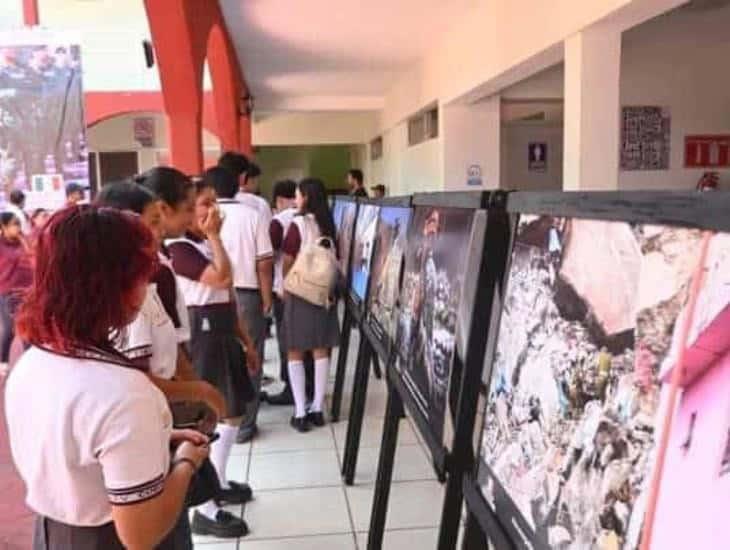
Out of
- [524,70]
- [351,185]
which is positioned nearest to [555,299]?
[524,70]

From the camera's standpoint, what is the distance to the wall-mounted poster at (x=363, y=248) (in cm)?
341

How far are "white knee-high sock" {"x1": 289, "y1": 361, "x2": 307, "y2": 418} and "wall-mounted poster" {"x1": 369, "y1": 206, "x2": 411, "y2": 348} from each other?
1.14 metres

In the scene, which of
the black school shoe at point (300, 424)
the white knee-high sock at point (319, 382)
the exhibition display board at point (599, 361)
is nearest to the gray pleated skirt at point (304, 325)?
the white knee-high sock at point (319, 382)

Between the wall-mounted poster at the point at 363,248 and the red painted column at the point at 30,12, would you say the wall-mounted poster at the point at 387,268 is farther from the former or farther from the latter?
the red painted column at the point at 30,12

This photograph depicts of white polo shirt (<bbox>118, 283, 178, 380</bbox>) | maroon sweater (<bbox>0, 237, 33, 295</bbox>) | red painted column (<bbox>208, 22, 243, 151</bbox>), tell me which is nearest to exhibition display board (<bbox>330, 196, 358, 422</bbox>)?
white polo shirt (<bbox>118, 283, 178, 380</bbox>)

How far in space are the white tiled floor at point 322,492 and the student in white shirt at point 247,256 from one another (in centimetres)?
27

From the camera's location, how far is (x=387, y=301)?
108 inches

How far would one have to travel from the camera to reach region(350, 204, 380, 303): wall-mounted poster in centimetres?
341

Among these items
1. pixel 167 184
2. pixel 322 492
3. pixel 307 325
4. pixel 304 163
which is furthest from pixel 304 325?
pixel 304 163

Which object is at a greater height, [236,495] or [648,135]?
[648,135]

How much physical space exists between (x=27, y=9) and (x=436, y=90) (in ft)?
15.2

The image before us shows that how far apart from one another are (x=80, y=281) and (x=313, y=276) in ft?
9.65

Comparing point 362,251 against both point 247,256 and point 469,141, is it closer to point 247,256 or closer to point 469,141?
point 247,256

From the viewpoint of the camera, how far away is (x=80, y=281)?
4.10ft
